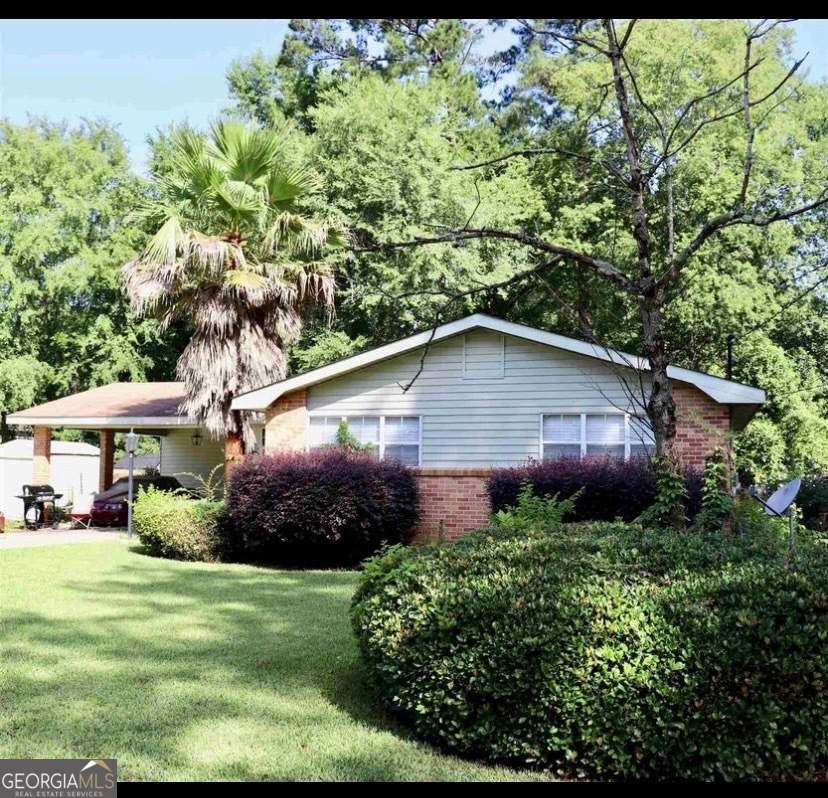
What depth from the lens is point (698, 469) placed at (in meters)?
14.8

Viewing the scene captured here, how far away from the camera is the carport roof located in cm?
2362

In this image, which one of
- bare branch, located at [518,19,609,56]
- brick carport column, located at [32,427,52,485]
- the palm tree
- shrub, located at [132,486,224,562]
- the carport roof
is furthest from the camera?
brick carport column, located at [32,427,52,485]

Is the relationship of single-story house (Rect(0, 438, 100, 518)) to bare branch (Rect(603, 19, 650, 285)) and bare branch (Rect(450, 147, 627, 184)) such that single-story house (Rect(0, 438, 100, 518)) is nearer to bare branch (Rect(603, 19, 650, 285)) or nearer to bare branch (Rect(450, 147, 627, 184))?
bare branch (Rect(450, 147, 627, 184))

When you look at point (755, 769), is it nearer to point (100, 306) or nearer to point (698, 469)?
point (698, 469)

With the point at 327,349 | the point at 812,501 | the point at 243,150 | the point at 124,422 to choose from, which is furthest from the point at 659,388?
the point at 327,349

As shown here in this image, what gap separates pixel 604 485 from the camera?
1413cm

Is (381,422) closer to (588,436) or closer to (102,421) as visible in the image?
(588,436)

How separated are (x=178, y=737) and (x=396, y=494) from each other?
1013cm

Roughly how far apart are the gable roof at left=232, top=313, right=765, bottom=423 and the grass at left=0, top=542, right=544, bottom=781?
5.73 meters

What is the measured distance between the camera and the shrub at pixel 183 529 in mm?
15773

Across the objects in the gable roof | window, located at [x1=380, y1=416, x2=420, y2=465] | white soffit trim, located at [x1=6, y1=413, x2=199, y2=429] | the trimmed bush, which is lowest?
the trimmed bush

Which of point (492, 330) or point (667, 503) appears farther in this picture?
point (492, 330)

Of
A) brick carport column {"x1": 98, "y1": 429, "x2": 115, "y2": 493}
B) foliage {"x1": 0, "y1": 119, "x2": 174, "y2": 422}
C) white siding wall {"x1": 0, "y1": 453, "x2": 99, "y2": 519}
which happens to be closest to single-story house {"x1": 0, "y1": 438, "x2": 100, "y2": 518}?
white siding wall {"x1": 0, "y1": 453, "x2": 99, "y2": 519}

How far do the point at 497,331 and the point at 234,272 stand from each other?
5657 mm
